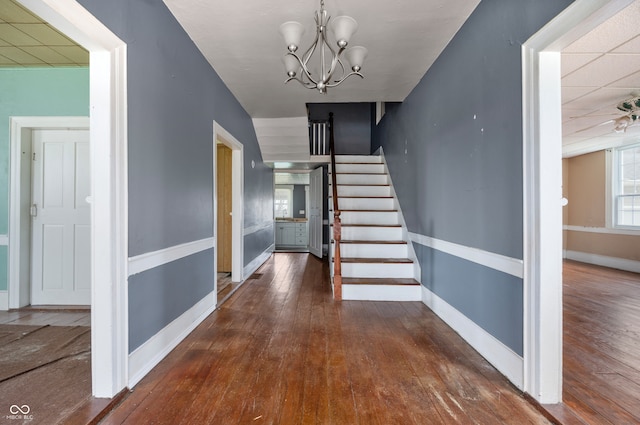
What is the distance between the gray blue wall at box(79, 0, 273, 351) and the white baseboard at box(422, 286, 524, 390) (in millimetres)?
2264

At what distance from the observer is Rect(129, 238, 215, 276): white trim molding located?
5.71 ft

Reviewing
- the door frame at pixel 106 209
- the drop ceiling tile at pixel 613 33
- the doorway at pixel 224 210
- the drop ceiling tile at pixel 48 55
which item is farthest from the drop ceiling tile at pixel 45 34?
the drop ceiling tile at pixel 613 33

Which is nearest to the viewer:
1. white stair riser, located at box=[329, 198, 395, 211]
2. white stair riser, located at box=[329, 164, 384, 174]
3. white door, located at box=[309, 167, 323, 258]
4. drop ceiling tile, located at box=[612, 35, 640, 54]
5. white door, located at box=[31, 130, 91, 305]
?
drop ceiling tile, located at box=[612, 35, 640, 54]

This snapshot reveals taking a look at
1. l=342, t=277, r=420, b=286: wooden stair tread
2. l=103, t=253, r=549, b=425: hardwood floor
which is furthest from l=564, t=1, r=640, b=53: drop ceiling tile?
l=342, t=277, r=420, b=286: wooden stair tread

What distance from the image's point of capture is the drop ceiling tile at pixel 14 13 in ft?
6.40

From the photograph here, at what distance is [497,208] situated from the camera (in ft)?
6.19

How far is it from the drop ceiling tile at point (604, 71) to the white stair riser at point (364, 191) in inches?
100

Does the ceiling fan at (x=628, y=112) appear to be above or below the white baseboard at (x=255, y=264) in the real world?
above

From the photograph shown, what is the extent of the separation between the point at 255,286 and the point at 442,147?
2852 mm

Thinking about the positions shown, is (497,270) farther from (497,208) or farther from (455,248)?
(455,248)

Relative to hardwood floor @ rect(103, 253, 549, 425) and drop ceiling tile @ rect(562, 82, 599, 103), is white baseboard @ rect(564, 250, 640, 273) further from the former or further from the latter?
hardwood floor @ rect(103, 253, 549, 425)

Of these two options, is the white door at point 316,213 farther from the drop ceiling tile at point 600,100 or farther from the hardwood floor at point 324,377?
the drop ceiling tile at point 600,100

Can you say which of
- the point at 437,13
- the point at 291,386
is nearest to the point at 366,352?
the point at 291,386

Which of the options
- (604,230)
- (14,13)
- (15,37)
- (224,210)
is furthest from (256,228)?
(604,230)
